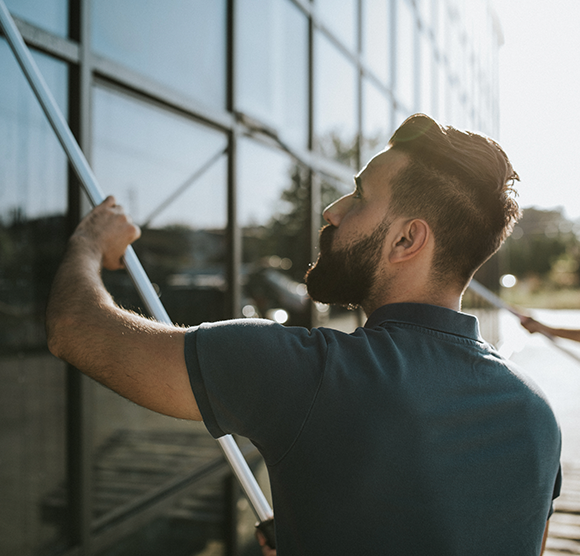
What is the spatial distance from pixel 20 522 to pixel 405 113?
256 inches

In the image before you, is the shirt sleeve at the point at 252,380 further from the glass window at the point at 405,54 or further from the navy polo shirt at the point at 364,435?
the glass window at the point at 405,54

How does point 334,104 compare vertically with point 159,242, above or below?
above

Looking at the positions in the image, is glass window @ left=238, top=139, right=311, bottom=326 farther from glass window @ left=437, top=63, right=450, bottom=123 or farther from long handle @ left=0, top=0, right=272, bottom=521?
glass window @ left=437, top=63, right=450, bottom=123

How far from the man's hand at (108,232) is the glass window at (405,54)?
6069mm

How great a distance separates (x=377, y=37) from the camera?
6039 mm

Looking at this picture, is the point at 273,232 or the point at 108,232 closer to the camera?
the point at 108,232

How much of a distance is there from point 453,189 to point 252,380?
0.64 meters

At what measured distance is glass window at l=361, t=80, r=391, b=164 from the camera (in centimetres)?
568

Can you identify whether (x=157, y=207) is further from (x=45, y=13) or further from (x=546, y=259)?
(x=546, y=259)

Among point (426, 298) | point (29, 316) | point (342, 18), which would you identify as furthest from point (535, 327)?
point (342, 18)

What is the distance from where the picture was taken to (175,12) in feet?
9.03

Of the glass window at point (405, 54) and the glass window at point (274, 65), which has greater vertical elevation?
the glass window at point (405, 54)

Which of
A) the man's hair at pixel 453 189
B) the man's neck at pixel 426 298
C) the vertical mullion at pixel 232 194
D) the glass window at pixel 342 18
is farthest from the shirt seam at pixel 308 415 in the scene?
the glass window at pixel 342 18

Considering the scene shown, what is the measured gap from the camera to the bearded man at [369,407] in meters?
1.01
